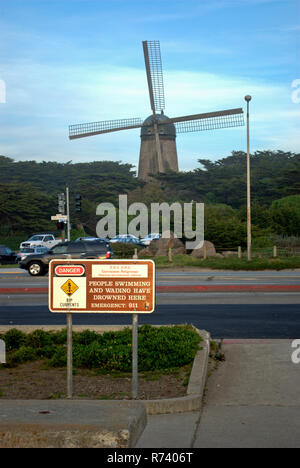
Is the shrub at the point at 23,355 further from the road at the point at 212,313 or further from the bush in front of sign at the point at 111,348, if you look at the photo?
the road at the point at 212,313

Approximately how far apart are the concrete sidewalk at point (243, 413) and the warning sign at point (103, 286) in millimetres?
1240

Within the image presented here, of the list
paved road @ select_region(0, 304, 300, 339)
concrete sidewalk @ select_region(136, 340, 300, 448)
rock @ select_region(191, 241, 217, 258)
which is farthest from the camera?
rock @ select_region(191, 241, 217, 258)

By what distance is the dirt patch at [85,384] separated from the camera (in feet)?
23.4

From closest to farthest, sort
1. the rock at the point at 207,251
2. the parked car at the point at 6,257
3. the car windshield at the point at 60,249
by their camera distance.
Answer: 1. the car windshield at the point at 60,249
2. the rock at the point at 207,251
3. the parked car at the point at 6,257

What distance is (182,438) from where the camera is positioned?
575cm

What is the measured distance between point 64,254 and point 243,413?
76.8 feet

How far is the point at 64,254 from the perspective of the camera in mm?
29438

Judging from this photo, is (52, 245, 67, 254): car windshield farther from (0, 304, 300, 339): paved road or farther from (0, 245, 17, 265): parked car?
(0, 245, 17, 265): parked car

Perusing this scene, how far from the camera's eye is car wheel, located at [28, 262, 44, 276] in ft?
95.8

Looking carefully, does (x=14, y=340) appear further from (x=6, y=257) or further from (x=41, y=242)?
(x=41, y=242)
